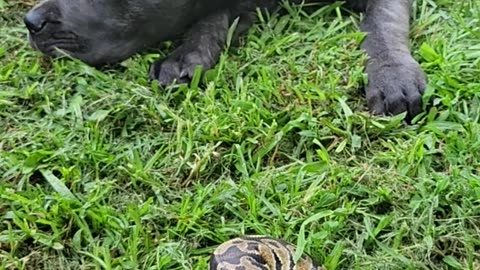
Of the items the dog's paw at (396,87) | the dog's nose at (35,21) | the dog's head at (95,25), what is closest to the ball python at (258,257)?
the dog's paw at (396,87)

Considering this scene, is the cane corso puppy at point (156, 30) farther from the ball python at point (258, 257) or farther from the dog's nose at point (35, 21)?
the ball python at point (258, 257)

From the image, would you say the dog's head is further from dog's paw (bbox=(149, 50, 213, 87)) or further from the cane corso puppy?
dog's paw (bbox=(149, 50, 213, 87))

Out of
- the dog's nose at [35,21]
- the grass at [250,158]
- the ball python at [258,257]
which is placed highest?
the dog's nose at [35,21]

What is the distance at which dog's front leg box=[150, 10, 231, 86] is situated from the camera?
3.61 meters

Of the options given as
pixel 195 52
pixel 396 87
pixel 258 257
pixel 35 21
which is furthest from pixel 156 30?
pixel 258 257

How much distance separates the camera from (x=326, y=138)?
10.5ft

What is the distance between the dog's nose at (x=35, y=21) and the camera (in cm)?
379

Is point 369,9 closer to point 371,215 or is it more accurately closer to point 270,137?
point 270,137

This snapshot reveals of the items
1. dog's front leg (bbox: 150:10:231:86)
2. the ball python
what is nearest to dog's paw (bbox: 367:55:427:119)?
dog's front leg (bbox: 150:10:231:86)

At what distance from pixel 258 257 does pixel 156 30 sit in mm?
1526

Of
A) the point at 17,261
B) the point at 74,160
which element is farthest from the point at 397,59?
the point at 17,261

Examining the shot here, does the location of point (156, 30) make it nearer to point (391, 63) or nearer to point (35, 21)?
point (35, 21)

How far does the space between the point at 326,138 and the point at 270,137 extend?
7.9 inches

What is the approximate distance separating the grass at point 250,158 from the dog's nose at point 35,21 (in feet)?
0.46
